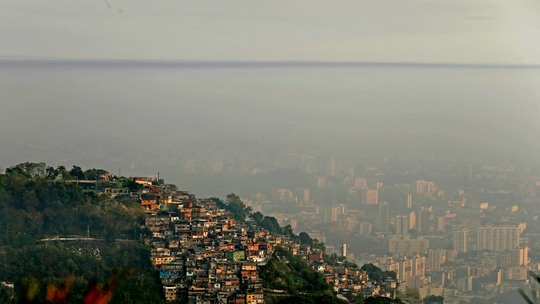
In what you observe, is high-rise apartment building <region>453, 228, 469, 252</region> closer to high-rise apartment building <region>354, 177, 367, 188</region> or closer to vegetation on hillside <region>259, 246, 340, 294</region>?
high-rise apartment building <region>354, 177, 367, 188</region>

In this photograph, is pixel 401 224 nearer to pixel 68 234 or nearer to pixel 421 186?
pixel 421 186

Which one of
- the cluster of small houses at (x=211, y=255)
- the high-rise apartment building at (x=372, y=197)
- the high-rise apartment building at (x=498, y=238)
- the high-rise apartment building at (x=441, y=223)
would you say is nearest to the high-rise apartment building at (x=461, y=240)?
the high-rise apartment building at (x=498, y=238)

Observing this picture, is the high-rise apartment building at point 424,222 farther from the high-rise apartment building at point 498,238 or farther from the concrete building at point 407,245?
the high-rise apartment building at point 498,238

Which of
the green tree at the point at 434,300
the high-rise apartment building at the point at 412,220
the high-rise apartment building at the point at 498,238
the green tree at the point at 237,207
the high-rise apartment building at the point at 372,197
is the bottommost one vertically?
the green tree at the point at 434,300

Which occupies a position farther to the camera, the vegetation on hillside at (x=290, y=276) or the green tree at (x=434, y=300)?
the green tree at (x=434, y=300)

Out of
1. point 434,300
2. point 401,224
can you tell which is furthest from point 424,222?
point 434,300

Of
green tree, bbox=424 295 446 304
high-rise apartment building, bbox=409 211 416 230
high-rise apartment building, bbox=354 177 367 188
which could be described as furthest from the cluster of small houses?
high-rise apartment building, bbox=354 177 367 188

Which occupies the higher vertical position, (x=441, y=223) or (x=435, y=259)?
(x=441, y=223)
